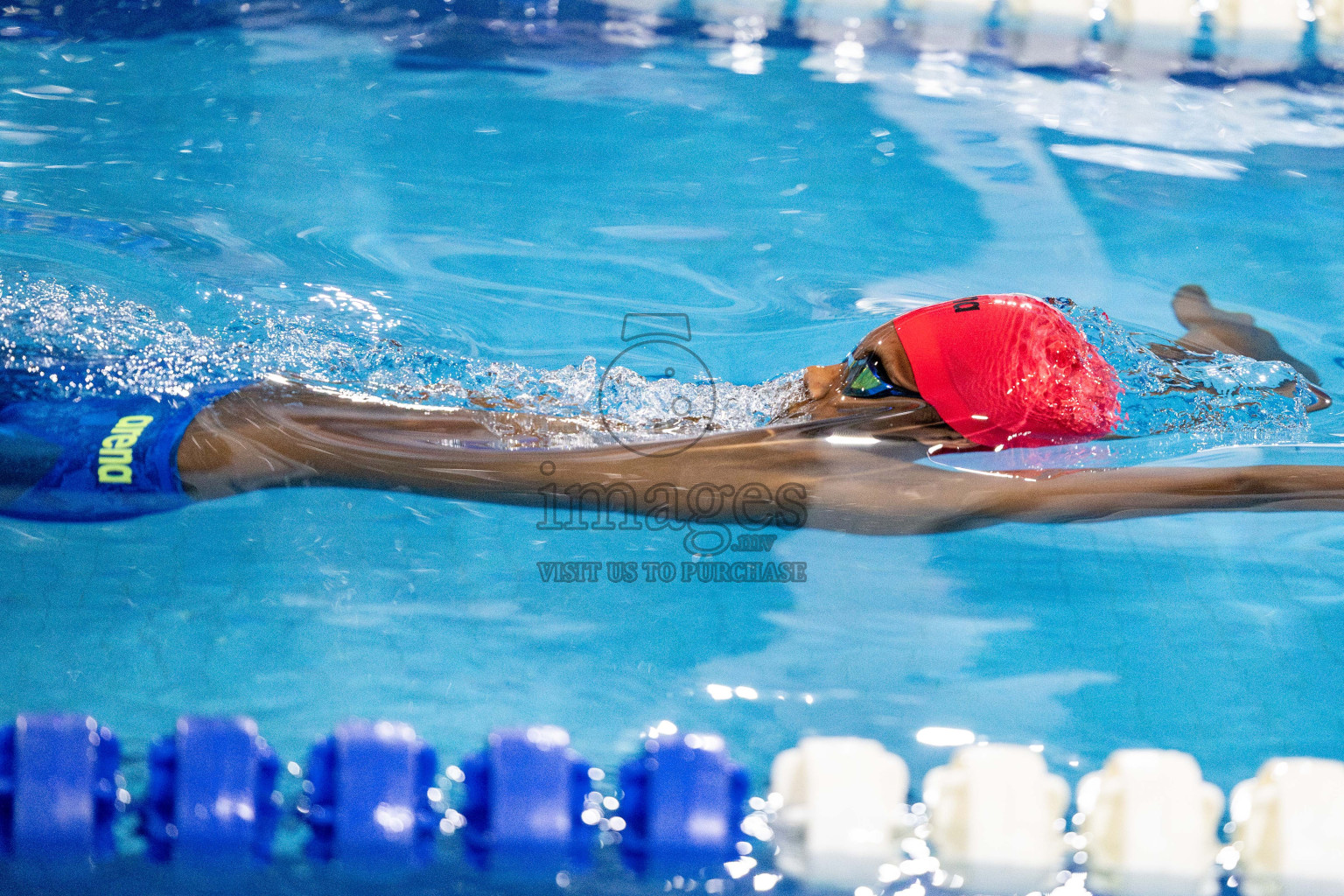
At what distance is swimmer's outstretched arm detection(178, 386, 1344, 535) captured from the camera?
7.38ft

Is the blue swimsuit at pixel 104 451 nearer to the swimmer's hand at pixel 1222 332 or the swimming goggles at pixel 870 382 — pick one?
the swimming goggles at pixel 870 382

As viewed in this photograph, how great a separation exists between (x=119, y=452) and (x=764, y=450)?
1.34 metres

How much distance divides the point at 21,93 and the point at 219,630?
3.13m

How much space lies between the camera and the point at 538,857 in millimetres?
1775

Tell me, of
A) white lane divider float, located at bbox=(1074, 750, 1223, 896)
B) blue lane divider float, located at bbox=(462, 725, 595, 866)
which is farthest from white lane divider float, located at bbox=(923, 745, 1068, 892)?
blue lane divider float, located at bbox=(462, 725, 595, 866)

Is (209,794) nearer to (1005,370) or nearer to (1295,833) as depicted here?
(1005,370)

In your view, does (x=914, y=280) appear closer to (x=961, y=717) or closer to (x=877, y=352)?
(x=877, y=352)

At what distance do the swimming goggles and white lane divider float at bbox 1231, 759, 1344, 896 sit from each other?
0.99 meters

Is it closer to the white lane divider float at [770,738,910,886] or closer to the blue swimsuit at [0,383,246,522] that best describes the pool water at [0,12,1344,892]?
the blue swimsuit at [0,383,246,522]

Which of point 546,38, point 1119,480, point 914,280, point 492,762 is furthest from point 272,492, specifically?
point 546,38

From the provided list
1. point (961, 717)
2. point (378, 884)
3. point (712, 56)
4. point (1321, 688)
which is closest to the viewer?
point (378, 884)

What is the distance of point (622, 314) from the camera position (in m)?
3.32

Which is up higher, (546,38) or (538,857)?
(546,38)

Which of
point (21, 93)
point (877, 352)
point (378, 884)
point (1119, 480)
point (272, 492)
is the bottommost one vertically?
point (378, 884)
